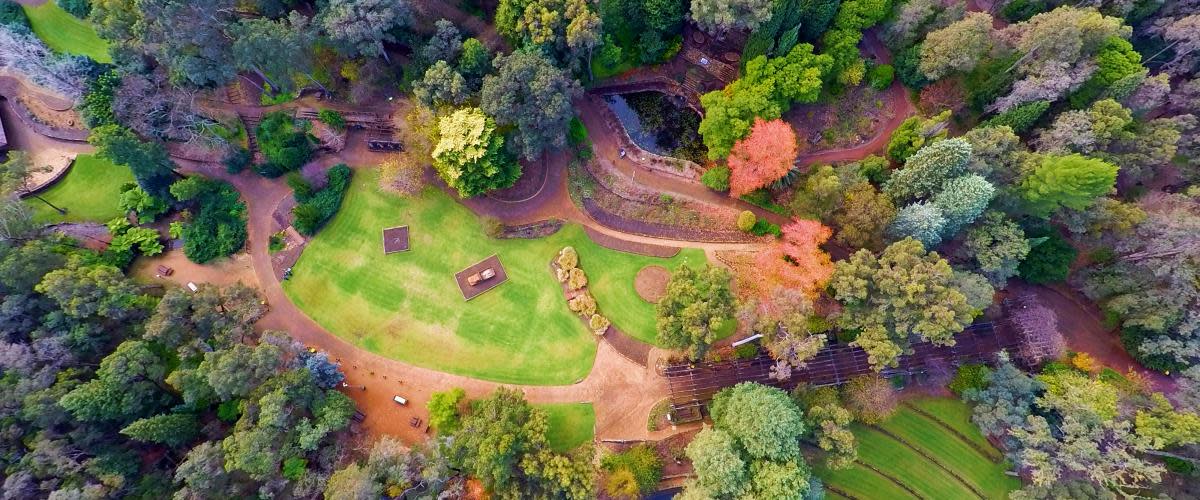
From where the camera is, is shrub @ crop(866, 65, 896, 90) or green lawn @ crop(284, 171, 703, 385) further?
shrub @ crop(866, 65, 896, 90)

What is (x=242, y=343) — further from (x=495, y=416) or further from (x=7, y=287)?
(x=495, y=416)

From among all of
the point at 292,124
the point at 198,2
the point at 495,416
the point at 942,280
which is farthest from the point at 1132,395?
the point at 198,2

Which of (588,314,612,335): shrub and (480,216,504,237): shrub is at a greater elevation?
(480,216,504,237): shrub

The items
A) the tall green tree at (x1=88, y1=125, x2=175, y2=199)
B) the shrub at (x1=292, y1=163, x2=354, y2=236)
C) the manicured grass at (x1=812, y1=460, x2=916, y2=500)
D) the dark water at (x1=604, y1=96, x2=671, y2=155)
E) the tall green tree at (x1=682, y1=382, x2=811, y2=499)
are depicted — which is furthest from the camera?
the dark water at (x1=604, y1=96, x2=671, y2=155)

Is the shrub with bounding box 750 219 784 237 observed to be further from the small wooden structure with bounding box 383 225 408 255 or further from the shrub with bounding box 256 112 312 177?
the shrub with bounding box 256 112 312 177

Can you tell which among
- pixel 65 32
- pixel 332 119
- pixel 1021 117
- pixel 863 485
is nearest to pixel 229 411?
pixel 332 119

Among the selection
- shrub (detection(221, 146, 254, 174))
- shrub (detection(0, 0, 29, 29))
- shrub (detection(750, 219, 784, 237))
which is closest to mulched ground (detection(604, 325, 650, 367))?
shrub (detection(750, 219, 784, 237))

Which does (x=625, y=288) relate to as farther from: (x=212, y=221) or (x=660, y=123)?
(x=212, y=221)

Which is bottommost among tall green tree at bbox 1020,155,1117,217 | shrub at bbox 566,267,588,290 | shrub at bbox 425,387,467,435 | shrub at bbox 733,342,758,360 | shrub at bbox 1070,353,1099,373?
shrub at bbox 425,387,467,435
